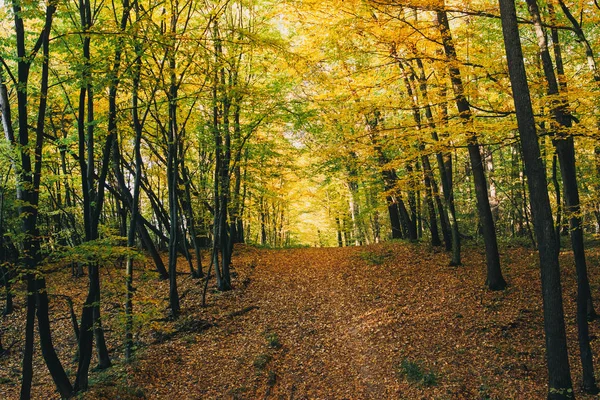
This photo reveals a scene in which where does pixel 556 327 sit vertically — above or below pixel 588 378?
above

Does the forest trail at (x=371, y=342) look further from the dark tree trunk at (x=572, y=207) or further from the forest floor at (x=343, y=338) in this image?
the dark tree trunk at (x=572, y=207)

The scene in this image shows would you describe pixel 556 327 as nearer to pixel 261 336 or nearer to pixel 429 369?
pixel 429 369

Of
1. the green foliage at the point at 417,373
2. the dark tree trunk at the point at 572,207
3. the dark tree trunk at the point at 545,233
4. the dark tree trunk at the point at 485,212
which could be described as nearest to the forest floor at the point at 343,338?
the green foliage at the point at 417,373

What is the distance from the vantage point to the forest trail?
7695mm

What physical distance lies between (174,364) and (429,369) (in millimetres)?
6313

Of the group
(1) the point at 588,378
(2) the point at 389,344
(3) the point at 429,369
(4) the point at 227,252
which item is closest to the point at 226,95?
(4) the point at 227,252

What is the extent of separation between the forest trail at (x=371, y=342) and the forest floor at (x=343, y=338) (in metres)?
0.03

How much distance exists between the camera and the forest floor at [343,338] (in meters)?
7.81

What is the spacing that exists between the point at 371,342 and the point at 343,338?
829 mm

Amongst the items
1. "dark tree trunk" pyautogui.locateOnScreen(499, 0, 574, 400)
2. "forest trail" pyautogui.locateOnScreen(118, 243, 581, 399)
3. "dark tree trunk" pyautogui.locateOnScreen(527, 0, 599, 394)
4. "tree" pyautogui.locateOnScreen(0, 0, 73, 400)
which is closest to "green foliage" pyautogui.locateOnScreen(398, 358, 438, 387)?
"forest trail" pyautogui.locateOnScreen(118, 243, 581, 399)

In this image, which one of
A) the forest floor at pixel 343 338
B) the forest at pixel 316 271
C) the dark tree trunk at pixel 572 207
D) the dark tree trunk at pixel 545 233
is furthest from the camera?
the forest floor at pixel 343 338

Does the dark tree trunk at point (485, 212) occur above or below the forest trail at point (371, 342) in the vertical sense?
above

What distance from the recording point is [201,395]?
27.0ft

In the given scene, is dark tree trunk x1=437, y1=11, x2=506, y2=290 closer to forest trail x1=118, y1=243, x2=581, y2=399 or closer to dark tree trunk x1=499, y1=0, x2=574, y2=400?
forest trail x1=118, y1=243, x2=581, y2=399
